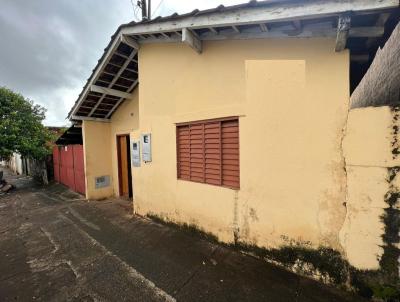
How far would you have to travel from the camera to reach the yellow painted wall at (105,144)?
7754 millimetres

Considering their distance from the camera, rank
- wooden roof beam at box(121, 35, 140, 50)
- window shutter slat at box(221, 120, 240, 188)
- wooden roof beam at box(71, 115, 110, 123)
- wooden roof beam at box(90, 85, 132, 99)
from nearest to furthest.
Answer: window shutter slat at box(221, 120, 240, 188) → wooden roof beam at box(121, 35, 140, 50) → wooden roof beam at box(90, 85, 132, 99) → wooden roof beam at box(71, 115, 110, 123)

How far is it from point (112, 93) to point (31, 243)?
4.66 metres

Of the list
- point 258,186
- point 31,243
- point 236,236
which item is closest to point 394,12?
point 258,186

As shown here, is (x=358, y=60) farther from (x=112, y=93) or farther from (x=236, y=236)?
(x=112, y=93)

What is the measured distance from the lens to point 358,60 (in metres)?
3.29

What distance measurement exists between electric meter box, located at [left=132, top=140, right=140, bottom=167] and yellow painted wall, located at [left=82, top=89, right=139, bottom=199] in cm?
156

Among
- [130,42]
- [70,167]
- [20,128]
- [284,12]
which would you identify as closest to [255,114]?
[284,12]

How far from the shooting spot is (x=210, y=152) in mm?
4355

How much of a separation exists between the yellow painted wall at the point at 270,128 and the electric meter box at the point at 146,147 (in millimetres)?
757

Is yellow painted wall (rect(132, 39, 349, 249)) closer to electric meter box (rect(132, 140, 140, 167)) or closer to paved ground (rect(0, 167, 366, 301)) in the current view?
paved ground (rect(0, 167, 366, 301))

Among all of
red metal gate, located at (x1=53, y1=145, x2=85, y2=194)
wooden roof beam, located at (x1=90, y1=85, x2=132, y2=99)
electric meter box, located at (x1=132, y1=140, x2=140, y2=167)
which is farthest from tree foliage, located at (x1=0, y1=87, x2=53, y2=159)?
electric meter box, located at (x1=132, y1=140, x2=140, y2=167)

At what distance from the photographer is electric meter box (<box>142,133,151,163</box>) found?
551cm

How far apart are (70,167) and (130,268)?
8.35 m

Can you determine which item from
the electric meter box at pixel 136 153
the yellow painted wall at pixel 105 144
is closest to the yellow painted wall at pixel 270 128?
the electric meter box at pixel 136 153
